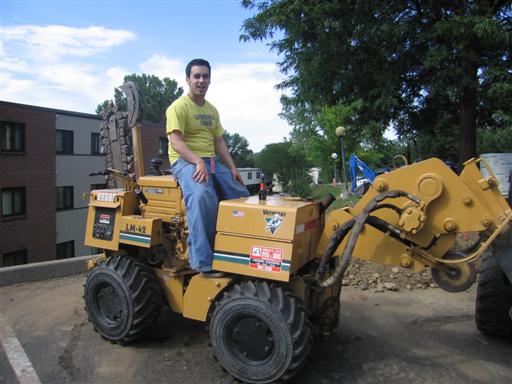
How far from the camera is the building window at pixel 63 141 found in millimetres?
22938

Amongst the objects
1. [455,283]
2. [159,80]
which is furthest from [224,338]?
[159,80]

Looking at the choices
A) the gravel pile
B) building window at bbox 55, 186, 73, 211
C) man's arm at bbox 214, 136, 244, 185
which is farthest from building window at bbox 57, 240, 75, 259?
man's arm at bbox 214, 136, 244, 185

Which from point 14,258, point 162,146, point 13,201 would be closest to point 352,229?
point 13,201

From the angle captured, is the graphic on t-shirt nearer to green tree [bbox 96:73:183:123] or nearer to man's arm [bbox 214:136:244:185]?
man's arm [bbox 214:136:244:185]

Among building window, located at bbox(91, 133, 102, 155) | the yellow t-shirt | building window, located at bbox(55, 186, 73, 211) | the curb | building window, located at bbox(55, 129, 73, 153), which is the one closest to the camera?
the yellow t-shirt

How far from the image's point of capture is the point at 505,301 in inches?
173

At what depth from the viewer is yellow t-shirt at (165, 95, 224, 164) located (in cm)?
417

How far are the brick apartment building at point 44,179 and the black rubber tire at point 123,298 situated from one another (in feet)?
54.8

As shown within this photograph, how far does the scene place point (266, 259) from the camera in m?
3.64

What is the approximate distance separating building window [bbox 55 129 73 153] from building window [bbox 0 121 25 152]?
231 cm

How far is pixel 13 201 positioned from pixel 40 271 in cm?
1491

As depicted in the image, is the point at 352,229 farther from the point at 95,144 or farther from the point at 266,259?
the point at 95,144

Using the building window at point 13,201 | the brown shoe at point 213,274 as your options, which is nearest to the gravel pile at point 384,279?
the brown shoe at point 213,274

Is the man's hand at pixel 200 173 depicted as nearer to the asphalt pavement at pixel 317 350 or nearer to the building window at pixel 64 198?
the asphalt pavement at pixel 317 350
